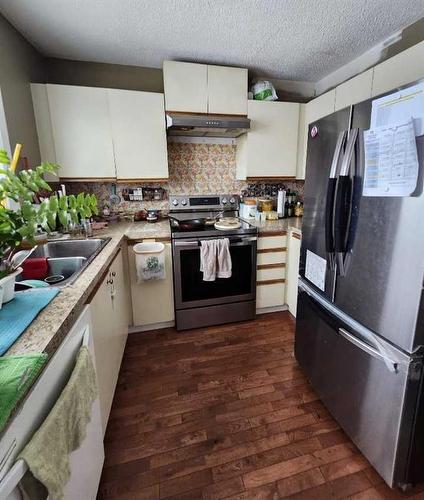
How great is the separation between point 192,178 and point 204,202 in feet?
0.90

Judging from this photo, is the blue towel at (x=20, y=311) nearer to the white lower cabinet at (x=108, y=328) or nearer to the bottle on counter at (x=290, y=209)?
the white lower cabinet at (x=108, y=328)

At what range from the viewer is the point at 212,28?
177 centimetres

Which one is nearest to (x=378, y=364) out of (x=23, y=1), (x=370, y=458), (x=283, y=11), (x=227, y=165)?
(x=370, y=458)

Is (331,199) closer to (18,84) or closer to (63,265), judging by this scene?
(63,265)

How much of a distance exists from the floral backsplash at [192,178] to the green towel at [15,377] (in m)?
2.15

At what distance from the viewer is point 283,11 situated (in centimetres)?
161

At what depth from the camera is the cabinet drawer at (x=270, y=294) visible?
7.95 ft

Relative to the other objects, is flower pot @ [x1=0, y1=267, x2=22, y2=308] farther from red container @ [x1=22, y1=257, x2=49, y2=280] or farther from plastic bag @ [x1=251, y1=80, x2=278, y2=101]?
plastic bag @ [x1=251, y1=80, x2=278, y2=101]

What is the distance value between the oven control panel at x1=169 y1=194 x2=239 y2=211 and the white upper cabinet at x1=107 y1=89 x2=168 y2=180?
1.15 feet

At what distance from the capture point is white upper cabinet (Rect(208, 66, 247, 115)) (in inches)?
88.7

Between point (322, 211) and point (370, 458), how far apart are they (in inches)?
45.4

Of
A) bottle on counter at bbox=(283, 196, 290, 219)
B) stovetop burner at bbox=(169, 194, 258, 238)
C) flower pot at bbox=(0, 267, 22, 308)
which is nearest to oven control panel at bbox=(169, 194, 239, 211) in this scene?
stovetop burner at bbox=(169, 194, 258, 238)

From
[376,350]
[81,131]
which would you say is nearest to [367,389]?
[376,350]

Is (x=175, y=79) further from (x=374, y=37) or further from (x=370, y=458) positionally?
(x=370, y=458)
